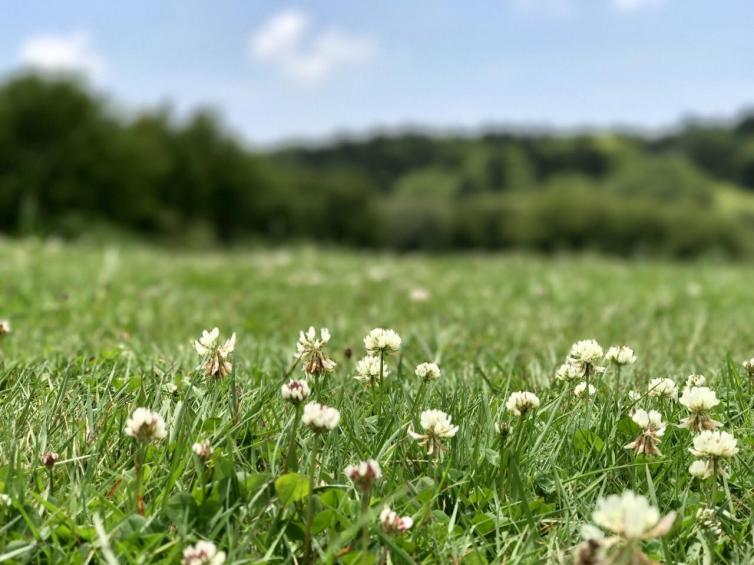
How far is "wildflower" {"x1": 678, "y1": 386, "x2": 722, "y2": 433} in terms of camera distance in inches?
70.6

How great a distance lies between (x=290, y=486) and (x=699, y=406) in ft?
3.49

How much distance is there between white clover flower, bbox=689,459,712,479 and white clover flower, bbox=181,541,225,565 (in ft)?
3.74

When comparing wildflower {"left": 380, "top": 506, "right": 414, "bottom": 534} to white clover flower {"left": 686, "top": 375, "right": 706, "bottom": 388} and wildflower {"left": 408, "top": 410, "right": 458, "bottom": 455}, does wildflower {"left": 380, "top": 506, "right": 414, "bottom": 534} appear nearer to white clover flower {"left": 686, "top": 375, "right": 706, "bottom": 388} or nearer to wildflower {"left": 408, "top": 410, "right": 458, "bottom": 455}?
wildflower {"left": 408, "top": 410, "right": 458, "bottom": 455}

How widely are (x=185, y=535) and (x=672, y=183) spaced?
141157 mm

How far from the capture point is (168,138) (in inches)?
2197

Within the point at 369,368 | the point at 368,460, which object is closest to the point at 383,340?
the point at 369,368

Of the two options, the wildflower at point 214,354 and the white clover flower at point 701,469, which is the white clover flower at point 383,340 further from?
the white clover flower at point 701,469

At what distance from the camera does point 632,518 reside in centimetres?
118

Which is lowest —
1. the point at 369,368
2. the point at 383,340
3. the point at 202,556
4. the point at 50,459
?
the point at 202,556

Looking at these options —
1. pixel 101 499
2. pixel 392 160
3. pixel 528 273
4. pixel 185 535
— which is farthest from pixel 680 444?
pixel 392 160

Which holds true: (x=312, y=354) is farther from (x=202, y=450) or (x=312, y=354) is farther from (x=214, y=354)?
(x=202, y=450)

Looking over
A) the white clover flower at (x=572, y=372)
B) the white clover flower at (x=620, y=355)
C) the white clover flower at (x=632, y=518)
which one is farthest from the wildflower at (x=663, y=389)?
the white clover flower at (x=632, y=518)

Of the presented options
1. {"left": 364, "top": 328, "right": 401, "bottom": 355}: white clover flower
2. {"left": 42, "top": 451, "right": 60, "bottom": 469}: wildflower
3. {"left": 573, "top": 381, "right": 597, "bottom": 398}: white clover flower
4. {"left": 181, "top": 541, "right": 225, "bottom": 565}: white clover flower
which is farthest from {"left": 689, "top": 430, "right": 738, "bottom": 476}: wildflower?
{"left": 42, "top": 451, "right": 60, "bottom": 469}: wildflower

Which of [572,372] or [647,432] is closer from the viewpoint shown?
[647,432]
